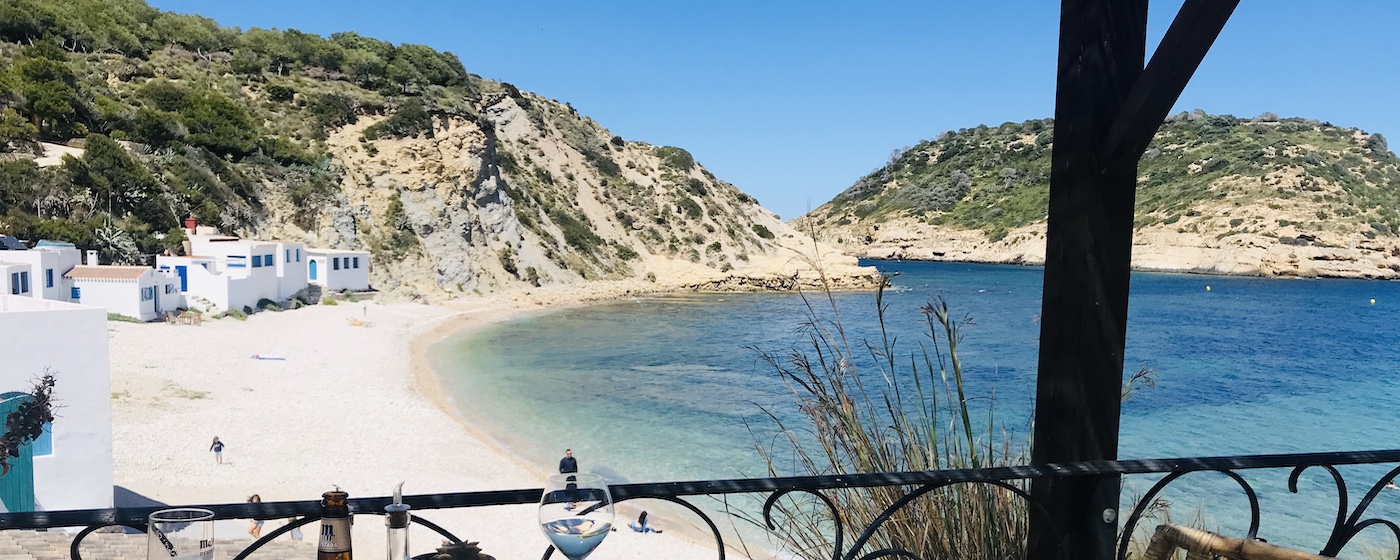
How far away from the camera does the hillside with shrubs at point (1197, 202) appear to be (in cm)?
6166

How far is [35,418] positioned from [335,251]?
22.2 meters

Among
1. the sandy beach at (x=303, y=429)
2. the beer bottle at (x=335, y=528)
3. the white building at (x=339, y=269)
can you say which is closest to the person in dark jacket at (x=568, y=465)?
the beer bottle at (x=335, y=528)

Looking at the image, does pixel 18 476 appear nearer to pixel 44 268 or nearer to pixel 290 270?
pixel 44 268

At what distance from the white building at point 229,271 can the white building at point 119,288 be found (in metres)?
1.72

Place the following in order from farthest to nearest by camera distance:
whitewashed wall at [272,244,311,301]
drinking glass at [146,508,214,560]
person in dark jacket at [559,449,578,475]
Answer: whitewashed wall at [272,244,311,301]
person in dark jacket at [559,449,578,475]
drinking glass at [146,508,214,560]

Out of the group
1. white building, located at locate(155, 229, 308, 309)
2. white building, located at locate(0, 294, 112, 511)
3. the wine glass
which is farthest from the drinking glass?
white building, located at locate(155, 229, 308, 309)

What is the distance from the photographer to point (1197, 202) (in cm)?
6538

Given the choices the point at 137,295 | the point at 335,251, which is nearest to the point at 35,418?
the point at 137,295

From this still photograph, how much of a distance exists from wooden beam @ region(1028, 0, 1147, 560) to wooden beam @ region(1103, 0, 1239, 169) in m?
0.14

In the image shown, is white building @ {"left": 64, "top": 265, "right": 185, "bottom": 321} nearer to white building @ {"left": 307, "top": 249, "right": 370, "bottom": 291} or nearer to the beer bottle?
white building @ {"left": 307, "top": 249, "right": 370, "bottom": 291}

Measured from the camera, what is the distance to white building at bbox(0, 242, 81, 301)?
15.7 meters

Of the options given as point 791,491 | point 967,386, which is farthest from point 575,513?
point 967,386

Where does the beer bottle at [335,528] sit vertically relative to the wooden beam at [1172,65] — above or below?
below

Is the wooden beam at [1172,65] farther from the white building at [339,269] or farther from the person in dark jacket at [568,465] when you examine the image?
the white building at [339,269]
